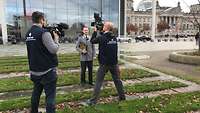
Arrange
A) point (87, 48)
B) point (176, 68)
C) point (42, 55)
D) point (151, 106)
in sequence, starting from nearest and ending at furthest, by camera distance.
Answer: point (42, 55), point (151, 106), point (87, 48), point (176, 68)

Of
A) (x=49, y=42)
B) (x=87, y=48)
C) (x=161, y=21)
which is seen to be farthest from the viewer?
(x=161, y=21)

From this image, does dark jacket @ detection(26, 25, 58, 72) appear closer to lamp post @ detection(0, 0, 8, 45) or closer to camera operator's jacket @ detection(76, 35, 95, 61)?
camera operator's jacket @ detection(76, 35, 95, 61)

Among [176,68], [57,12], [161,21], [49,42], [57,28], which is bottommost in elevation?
[176,68]

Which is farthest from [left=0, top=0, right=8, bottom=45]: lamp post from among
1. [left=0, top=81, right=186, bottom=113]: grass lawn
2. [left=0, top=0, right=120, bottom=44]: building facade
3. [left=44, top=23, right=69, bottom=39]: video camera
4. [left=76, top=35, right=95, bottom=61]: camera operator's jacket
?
[left=44, top=23, right=69, bottom=39]: video camera

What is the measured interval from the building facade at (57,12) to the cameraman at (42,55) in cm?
3787

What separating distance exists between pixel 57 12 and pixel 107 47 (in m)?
45.4

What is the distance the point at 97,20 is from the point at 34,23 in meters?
2.32

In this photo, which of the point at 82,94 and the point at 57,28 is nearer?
the point at 57,28

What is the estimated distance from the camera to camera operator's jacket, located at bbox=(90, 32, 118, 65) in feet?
22.9

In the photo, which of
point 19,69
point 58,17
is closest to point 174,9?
point 58,17

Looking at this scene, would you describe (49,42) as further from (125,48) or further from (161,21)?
(161,21)

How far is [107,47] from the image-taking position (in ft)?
22.9

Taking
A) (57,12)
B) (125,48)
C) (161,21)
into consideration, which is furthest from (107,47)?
(161,21)

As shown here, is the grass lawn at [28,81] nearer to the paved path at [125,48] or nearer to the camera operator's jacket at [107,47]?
the camera operator's jacket at [107,47]
